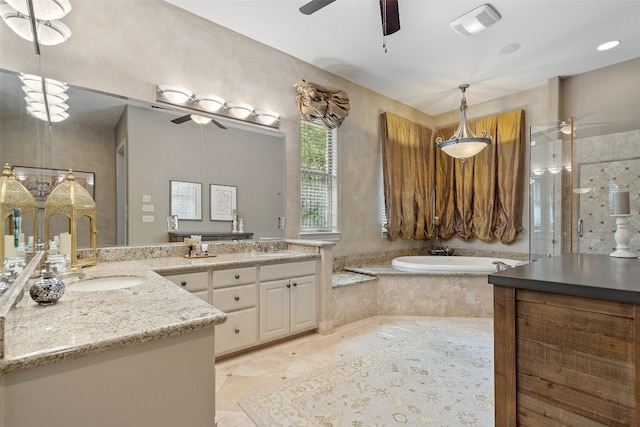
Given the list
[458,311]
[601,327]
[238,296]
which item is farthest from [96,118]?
[458,311]

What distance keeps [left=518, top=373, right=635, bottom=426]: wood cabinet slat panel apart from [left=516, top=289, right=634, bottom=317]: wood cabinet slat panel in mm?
326

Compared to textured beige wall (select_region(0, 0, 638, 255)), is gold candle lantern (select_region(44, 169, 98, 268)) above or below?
below

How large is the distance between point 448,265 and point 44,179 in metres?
4.36

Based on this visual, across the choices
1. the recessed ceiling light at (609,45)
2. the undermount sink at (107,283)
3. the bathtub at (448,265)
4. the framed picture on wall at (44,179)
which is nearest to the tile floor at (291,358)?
the bathtub at (448,265)

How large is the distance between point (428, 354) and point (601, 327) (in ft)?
5.51

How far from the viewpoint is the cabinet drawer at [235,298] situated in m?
2.43

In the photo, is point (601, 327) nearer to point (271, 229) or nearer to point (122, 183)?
point (271, 229)

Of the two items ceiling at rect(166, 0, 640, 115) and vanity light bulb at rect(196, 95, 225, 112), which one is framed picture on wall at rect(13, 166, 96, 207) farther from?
ceiling at rect(166, 0, 640, 115)

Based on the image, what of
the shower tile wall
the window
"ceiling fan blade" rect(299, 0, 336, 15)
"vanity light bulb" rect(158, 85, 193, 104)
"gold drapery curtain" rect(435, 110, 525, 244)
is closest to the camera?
"ceiling fan blade" rect(299, 0, 336, 15)

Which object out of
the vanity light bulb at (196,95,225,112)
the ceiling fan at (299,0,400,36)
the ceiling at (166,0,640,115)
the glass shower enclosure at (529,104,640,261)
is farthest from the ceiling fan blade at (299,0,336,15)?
the glass shower enclosure at (529,104,640,261)

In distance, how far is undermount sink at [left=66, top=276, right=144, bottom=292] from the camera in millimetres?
1645

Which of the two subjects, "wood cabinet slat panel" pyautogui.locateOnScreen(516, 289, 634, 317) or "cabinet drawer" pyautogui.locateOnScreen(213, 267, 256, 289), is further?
"cabinet drawer" pyautogui.locateOnScreen(213, 267, 256, 289)

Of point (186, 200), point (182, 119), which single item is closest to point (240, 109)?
point (182, 119)

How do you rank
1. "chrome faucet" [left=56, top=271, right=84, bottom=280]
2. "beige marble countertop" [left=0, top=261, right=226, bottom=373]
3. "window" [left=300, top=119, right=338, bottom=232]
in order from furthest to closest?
"window" [left=300, top=119, right=338, bottom=232], "chrome faucet" [left=56, top=271, right=84, bottom=280], "beige marble countertop" [left=0, top=261, right=226, bottom=373]
